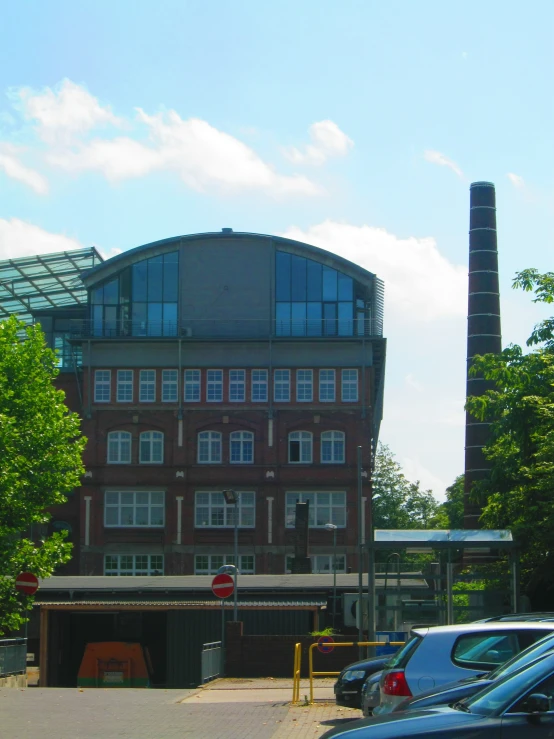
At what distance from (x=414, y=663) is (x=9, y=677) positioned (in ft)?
63.5

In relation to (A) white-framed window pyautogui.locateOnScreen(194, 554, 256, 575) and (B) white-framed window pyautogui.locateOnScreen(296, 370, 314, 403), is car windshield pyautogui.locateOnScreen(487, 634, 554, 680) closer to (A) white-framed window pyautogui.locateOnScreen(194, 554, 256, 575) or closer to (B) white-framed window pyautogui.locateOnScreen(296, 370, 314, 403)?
(A) white-framed window pyautogui.locateOnScreen(194, 554, 256, 575)

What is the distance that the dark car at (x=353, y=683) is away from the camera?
61.0 ft

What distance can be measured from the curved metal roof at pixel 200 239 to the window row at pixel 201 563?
636 inches

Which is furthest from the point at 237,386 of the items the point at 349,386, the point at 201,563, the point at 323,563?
the point at 323,563

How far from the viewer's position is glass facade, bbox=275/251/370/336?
6278cm

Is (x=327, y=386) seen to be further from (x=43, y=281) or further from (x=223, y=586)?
(x=223, y=586)

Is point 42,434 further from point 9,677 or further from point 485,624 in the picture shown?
point 485,624

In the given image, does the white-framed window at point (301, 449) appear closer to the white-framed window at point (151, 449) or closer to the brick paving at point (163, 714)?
the white-framed window at point (151, 449)

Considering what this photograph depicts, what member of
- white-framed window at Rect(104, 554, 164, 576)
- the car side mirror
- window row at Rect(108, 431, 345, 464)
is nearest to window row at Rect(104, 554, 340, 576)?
white-framed window at Rect(104, 554, 164, 576)

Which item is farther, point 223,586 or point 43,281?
point 43,281

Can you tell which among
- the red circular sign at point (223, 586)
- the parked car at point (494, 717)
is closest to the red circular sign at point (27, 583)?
the red circular sign at point (223, 586)

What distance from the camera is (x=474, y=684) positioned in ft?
32.4

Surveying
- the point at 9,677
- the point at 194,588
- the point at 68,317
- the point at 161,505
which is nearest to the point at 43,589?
the point at 194,588

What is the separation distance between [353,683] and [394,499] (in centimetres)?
8710
